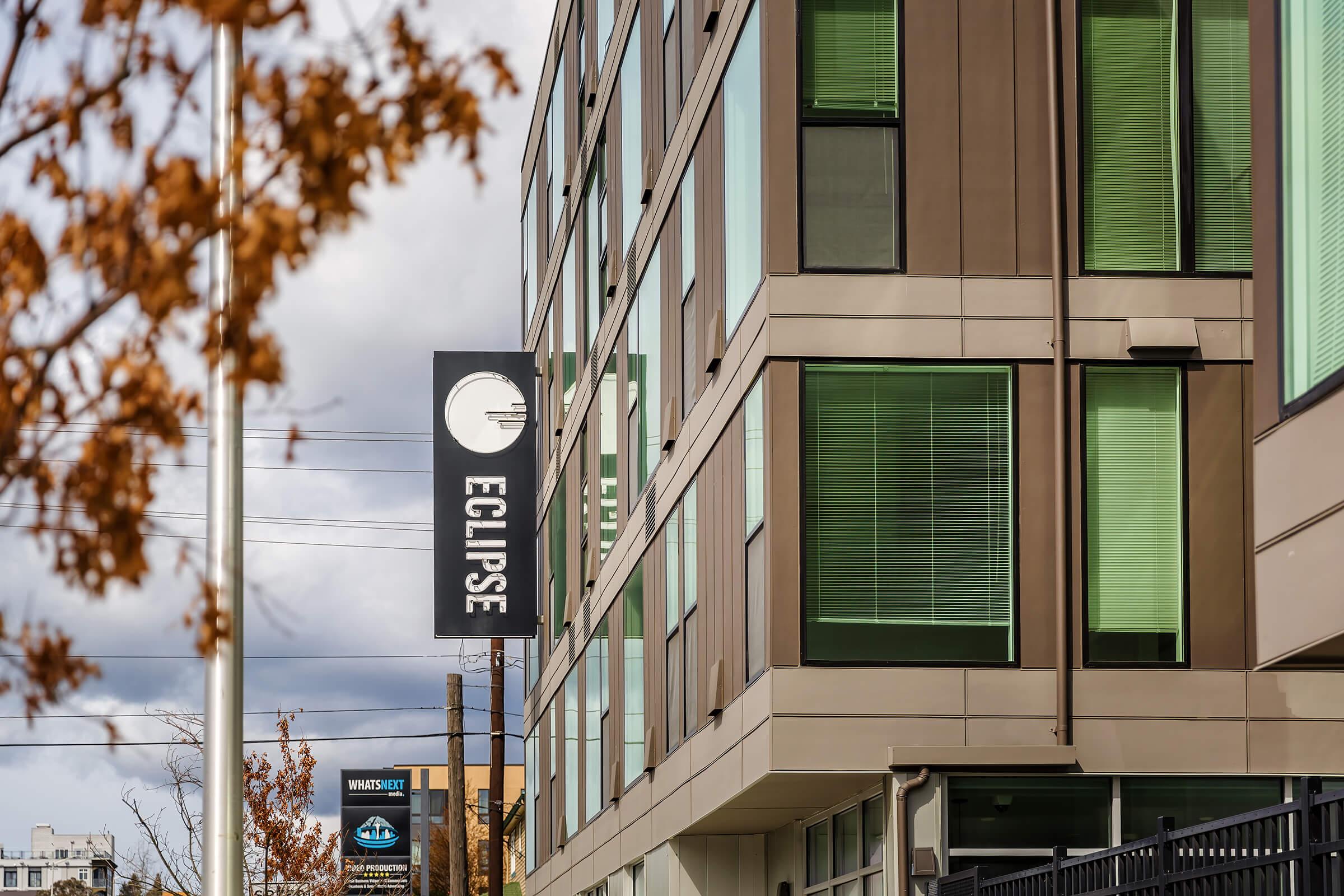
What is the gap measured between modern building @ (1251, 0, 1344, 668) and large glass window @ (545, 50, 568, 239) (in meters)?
24.8

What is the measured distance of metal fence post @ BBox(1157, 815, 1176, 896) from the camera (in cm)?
1037

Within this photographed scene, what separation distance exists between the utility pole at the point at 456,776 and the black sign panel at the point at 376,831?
6611 millimetres

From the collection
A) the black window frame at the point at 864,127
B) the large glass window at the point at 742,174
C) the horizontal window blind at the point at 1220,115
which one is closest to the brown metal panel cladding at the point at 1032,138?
the black window frame at the point at 864,127

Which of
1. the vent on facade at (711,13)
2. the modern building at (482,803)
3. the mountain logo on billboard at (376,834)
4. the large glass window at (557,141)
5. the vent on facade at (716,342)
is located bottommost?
the modern building at (482,803)

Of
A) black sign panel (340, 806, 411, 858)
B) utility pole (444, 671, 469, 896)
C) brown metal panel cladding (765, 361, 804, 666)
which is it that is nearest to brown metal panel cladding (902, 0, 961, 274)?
brown metal panel cladding (765, 361, 804, 666)

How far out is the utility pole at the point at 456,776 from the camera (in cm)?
3966

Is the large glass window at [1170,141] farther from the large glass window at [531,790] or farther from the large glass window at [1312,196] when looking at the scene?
the large glass window at [531,790]

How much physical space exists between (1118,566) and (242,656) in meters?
9.33

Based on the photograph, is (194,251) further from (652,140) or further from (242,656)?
(652,140)

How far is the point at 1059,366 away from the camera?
627 inches

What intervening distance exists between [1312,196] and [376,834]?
137 ft

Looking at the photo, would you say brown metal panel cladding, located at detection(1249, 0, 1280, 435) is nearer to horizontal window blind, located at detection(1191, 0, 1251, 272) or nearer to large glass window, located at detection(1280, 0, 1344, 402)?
large glass window, located at detection(1280, 0, 1344, 402)

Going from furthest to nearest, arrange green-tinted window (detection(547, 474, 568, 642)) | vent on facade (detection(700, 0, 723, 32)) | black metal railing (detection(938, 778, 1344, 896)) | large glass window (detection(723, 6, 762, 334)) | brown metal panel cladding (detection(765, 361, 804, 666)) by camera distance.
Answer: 1. green-tinted window (detection(547, 474, 568, 642))
2. vent on facade (detection(700, 0, 723, 32))
3. large glass window (detection(723, 6, 762, 334))
4. brown metal panel cladding (detection(765, 361, 804, 666))
5. black metal railing (detection(938, 778, 1344, 896))

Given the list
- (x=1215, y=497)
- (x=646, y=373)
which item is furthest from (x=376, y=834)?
(x=1215, y=497)
